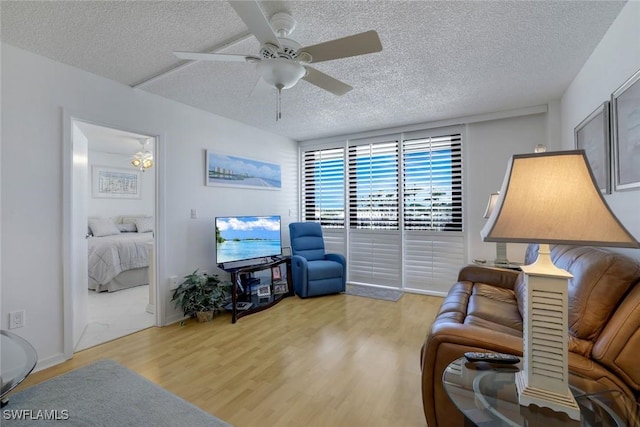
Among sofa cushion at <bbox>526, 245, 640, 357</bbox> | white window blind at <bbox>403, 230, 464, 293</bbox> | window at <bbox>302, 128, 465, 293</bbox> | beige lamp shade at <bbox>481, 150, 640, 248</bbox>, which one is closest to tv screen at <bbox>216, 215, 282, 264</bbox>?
window at <bbox>302, 128, 465, 293</bbox>

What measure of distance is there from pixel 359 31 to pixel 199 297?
9.73 feet

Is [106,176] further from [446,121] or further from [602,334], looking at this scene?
[602,334]

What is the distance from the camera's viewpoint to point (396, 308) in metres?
3.63

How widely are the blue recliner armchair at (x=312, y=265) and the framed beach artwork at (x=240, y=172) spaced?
824 mm

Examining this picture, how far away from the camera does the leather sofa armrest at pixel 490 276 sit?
2.69 meters

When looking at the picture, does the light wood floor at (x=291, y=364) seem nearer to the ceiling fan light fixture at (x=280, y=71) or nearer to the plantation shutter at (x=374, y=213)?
the plantation shutter at (x=374, y=213)

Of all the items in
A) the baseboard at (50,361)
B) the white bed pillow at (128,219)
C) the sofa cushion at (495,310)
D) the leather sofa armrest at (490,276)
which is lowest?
the baseboard at (50,361)

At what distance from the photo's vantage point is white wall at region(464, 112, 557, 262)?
3.66 metres

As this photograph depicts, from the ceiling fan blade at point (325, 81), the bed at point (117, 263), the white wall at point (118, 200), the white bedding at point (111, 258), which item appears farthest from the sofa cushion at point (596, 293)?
the white wall at point (118, 200)

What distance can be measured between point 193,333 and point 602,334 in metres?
3.07

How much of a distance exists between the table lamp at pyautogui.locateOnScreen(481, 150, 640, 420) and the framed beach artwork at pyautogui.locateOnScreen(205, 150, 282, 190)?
3.35 metres

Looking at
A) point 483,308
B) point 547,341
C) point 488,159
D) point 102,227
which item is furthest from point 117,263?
point 488,159

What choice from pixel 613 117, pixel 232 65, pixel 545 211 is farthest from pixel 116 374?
pixel 613 117

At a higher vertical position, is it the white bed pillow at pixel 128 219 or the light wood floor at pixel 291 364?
the white bed pillow at pixel 128 219
